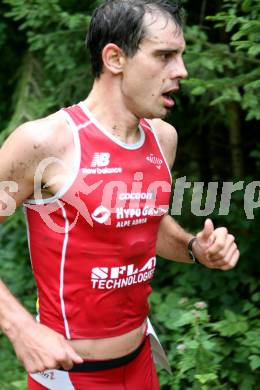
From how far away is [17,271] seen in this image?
4.97m

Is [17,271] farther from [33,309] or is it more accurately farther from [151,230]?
[151,230]

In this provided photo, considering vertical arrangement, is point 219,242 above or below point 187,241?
above

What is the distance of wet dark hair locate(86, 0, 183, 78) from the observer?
7.70ft

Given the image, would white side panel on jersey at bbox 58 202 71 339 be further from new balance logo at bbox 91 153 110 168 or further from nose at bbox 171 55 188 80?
nose at bbox 171 55 188 80

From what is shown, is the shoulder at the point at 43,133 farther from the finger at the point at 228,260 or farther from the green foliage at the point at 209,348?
the green foliage at the point at 209,348

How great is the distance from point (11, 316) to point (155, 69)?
0.96 meters

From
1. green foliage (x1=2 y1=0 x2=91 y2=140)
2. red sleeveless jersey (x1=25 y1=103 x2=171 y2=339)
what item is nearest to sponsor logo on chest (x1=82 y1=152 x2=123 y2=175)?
red sleeveless jersey (x1=25 y1=103 x2=171 y2=339)

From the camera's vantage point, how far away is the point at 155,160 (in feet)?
8.21

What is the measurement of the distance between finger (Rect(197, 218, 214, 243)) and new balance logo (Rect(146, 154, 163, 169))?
310 mm

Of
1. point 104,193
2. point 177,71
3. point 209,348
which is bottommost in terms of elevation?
point 209,348

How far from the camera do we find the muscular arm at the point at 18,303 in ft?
6.42

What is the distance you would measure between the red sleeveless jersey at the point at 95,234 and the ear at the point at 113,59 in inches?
7.0

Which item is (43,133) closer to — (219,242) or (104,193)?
(104,193)

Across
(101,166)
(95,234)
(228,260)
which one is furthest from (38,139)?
(228,260)
